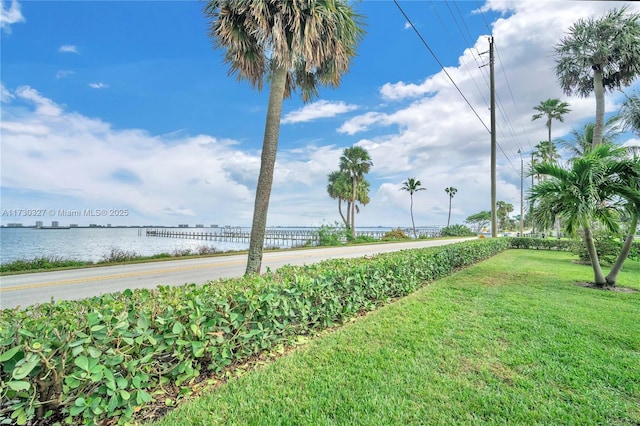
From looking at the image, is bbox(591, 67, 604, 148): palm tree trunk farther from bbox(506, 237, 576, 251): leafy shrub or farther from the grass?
the grass

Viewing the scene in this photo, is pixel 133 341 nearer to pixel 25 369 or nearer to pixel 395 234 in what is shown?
pixel 25 369

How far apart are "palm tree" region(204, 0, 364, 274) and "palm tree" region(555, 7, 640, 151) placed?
12278 millimetres

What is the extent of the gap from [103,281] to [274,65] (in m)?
6.81

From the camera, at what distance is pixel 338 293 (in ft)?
14.6

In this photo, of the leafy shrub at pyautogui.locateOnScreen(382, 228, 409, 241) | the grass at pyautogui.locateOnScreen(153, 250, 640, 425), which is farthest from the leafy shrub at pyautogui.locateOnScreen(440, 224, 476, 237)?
the grass at pyautogui.locateOnScreen(153, 250, 640, 425)

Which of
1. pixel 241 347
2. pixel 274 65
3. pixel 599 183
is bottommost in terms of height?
pixel 241 347

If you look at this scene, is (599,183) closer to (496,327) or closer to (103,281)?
(496,327)

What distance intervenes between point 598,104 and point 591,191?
32.2ft

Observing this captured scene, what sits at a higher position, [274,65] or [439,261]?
[274,65]

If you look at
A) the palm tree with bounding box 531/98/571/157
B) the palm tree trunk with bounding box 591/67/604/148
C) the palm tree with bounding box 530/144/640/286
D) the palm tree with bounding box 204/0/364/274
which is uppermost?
the palm tree with bounding box 531/98/571/157

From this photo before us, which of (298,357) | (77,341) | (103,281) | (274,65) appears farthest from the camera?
(103,281)

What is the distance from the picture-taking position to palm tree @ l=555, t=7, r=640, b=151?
484 inches

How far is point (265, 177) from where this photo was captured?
20.0ft

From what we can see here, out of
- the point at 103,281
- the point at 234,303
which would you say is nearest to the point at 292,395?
the point at 234,303
